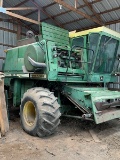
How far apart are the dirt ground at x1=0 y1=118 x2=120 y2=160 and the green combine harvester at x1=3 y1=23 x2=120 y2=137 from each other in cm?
32

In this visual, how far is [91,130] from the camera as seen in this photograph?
5480mm

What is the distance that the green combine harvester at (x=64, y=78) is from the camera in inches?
193

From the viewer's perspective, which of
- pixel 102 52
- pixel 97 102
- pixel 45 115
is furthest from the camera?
pixel 102 52

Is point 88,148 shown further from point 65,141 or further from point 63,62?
point 63,62

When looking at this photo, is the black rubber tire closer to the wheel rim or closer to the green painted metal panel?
the wheel rim

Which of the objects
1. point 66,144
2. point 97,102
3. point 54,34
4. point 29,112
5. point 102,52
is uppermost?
point 54,34

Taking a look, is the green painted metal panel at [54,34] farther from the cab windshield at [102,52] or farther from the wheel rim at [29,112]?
the wheel rim at [29,112]

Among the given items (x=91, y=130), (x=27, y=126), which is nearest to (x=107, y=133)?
(x=91, y=130)

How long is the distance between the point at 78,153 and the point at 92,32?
11.6 ft

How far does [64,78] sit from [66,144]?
1840 millimetres

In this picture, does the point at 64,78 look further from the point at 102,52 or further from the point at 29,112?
the point at 102,52

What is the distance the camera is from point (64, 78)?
5.71 m

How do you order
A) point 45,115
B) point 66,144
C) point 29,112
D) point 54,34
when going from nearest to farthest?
point 66,144, point 45,115, point 29,112, point 54,34

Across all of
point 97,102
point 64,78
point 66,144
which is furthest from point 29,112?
point 97,102
